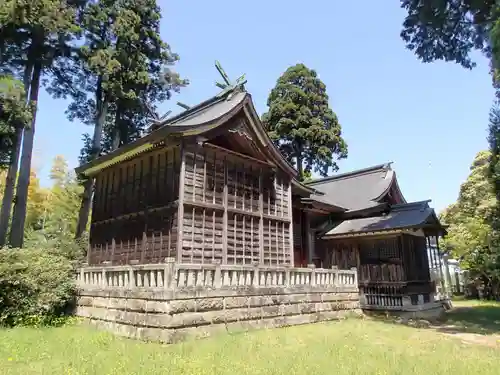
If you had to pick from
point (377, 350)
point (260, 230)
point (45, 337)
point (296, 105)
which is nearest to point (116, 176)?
point (260, 230)

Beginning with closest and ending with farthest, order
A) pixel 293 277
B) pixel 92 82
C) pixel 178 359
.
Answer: pixel 178 359 < pixel 293 277 < pixel 92 82

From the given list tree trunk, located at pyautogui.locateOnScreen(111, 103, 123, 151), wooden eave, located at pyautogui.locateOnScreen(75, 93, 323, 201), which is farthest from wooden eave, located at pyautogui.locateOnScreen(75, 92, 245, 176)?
tree trunk, located at pyautogui.locateOnScreen(111, 103, 123, 151)

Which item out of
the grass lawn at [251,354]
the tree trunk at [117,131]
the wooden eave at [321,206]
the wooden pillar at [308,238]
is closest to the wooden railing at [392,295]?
the wooden pillar at [308,238]

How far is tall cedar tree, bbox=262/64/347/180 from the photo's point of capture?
3394cm

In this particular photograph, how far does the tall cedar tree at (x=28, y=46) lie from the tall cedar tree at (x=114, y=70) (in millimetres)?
1413

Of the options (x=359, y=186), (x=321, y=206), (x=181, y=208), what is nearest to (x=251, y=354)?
(x=181, y=208)

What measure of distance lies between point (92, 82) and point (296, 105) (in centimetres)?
Result: 1714

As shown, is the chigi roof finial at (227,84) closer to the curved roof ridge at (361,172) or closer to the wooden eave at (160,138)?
the wooden eave at (160,138)

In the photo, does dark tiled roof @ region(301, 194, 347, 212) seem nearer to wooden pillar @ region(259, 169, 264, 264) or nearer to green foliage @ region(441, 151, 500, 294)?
wooden pillar @ region(259, 169, 264, 264)

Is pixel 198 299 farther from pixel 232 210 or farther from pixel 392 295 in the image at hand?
pixel 392 295

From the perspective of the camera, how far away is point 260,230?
Answer: 1551cm

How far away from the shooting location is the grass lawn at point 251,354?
21.9 feet

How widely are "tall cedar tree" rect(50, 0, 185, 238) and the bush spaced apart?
864cm

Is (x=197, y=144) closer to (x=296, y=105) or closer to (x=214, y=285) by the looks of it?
(x=214, y=285)
